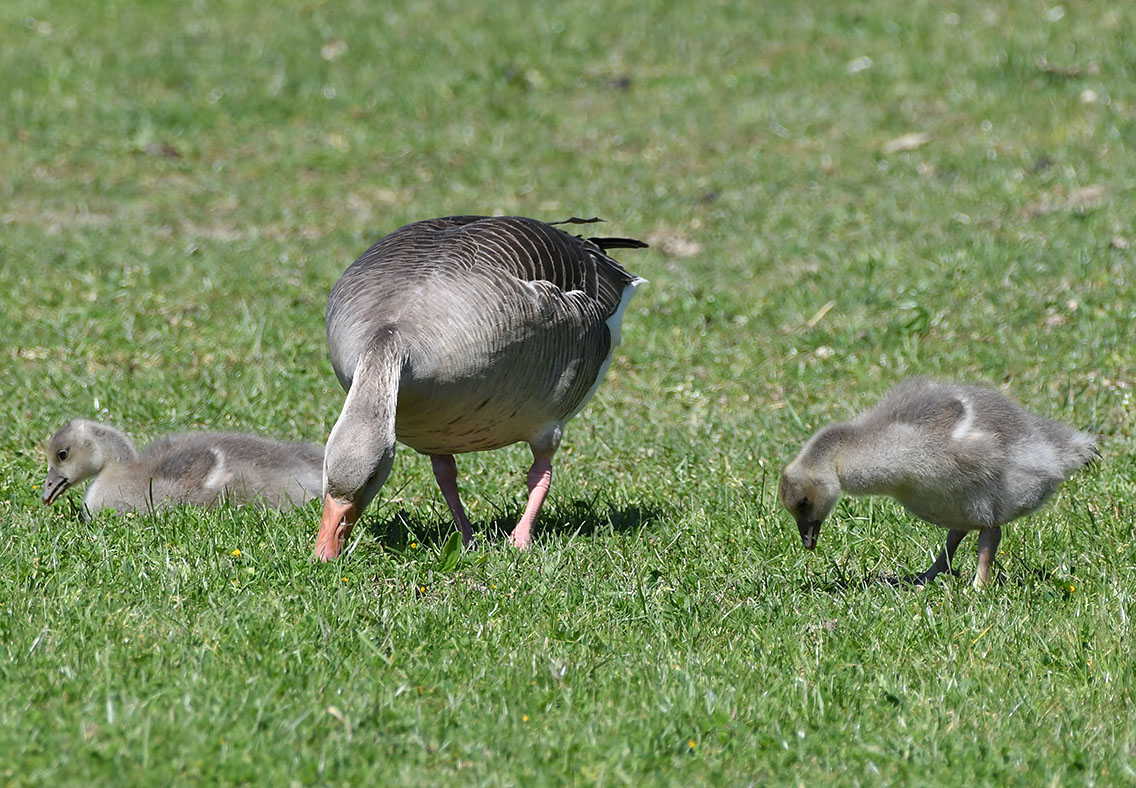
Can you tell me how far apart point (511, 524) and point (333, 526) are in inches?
65.5

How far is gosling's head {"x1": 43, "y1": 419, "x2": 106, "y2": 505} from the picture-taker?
23.2ft

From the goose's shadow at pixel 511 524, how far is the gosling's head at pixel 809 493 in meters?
0.95

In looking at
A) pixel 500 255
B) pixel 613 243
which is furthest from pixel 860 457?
pixel 613 243

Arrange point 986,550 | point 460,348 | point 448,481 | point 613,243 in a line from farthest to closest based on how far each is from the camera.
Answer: point 613,243 → point 448,481 → point 460,348 → point 986,550

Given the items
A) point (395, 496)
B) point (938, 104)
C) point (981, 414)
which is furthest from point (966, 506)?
point (938, 104)

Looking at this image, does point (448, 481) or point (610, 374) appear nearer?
point (448, 481)

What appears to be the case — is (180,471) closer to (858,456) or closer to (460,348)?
(460,348)

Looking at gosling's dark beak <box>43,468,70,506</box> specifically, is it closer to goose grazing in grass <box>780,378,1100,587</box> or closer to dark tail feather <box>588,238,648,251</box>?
dark tail feather <box>588,238,648,251</box>

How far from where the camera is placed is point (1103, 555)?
6.27 metres

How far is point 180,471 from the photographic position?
7.09 meters

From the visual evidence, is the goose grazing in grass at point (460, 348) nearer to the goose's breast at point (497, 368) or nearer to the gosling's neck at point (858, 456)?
the goose's breast at point (497, 368)

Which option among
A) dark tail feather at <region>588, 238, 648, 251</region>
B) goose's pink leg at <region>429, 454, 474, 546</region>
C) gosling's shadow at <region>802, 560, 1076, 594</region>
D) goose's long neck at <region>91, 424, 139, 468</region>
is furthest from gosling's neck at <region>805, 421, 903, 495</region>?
goose's long neck at <region>91, 424, 139, 468</region>

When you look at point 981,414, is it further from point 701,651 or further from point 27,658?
point 27,658

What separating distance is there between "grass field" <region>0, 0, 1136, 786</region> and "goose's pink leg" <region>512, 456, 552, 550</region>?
21 cm
